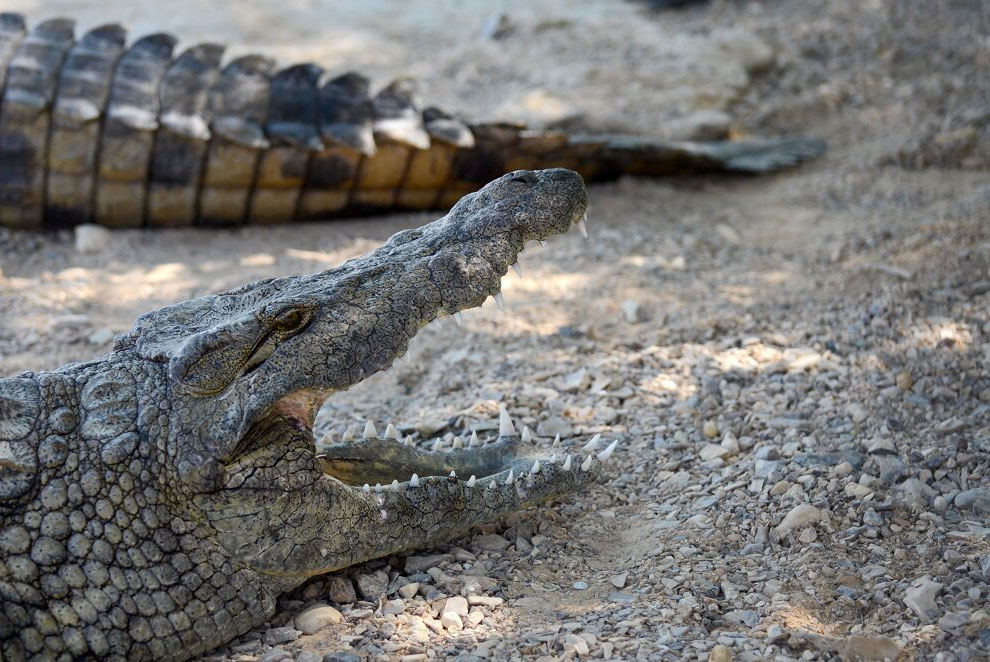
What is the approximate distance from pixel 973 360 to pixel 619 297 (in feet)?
5.53

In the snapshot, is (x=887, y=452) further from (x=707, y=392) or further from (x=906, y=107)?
(x=906, y=107)

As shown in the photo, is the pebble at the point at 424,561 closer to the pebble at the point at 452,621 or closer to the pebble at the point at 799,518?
the pebble at the point at 452,621

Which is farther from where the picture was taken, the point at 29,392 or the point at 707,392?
the point at 707,392

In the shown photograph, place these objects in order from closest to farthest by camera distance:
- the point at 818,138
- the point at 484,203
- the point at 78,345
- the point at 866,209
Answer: the point at 484,203 → the point at 78,345 → the point at 866,209 → the point at 818,138

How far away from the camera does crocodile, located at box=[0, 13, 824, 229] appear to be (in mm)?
5523

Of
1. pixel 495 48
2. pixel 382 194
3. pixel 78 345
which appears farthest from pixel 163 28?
pixel 78 345

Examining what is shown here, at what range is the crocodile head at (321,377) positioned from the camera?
8.89 ft

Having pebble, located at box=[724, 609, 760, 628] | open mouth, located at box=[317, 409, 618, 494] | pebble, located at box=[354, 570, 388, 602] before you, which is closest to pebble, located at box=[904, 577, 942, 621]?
pebble, located at box=[724, 609, 760, 628]

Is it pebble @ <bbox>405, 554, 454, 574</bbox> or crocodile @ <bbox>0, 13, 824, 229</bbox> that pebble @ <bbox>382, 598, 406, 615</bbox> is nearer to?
pebble @ <bbox>405, 554, 454, 574</bbox>

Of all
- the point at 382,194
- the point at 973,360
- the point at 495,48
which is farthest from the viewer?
the point at 495,48

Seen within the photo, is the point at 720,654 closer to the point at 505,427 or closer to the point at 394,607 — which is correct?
the point at 394,607

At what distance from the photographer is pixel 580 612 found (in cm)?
277

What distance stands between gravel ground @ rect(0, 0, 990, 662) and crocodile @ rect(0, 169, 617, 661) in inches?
8.0

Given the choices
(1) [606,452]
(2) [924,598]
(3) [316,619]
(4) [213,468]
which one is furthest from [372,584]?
(2) [924,598]
